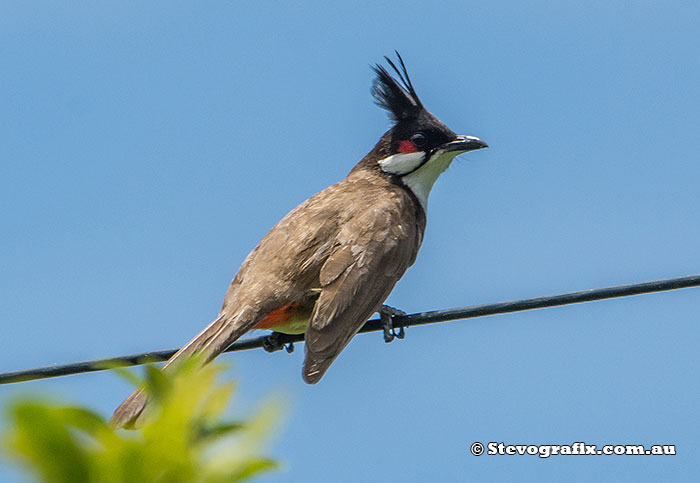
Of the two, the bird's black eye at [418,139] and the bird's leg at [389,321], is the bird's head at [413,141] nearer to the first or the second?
the bird's black eye at [418,139]

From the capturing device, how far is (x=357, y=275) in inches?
231

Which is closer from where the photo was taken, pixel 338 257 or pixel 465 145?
pixel 338 257

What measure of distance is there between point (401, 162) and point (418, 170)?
0.16 meters

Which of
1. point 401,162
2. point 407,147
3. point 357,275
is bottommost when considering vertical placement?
point 357,275

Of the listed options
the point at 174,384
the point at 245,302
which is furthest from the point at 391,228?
the point at 174,384

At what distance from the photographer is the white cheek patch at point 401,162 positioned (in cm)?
747

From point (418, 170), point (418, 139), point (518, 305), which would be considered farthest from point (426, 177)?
point (518, 305)

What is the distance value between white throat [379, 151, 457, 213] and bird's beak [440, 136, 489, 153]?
1.9 inches

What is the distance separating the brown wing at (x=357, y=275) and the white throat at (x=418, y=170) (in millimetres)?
518

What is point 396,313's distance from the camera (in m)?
6.00

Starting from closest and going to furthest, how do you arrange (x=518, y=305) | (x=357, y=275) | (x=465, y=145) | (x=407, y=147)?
(x=518, y=305) < (x=357, y=275) < (x=465, y=145) < (x=407, y=147)

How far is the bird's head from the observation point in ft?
24.4

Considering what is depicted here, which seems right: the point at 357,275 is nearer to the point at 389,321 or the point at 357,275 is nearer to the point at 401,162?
the point at 389,321

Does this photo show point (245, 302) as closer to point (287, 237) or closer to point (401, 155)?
point (287, 237)
